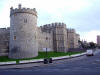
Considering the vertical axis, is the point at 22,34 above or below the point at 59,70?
above

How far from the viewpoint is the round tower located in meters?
29.2

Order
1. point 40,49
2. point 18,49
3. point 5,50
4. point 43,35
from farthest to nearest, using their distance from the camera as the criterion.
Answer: point 43,35 < point 40,49 < point 5,50 < point 18,49

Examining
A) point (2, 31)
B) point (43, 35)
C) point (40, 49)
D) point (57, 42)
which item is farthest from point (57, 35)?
point (2, 31)

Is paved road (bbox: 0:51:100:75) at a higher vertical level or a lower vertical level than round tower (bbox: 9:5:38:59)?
lower

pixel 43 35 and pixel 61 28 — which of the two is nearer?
pixel 43 35

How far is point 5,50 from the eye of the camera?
33.9 m

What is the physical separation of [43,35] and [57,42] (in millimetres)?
8065

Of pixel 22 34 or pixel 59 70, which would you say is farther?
pixel 22 34

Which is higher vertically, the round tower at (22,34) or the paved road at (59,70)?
the round tower at (22,34)

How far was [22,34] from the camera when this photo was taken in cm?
2952

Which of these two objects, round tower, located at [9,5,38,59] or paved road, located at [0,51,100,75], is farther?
round tower, located at [9,5,38,59]

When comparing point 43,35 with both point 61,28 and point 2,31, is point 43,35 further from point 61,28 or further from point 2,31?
point 2,31

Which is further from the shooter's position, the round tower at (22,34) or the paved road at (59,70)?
the round tower at (22,34)

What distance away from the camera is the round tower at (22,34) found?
95.8ft
